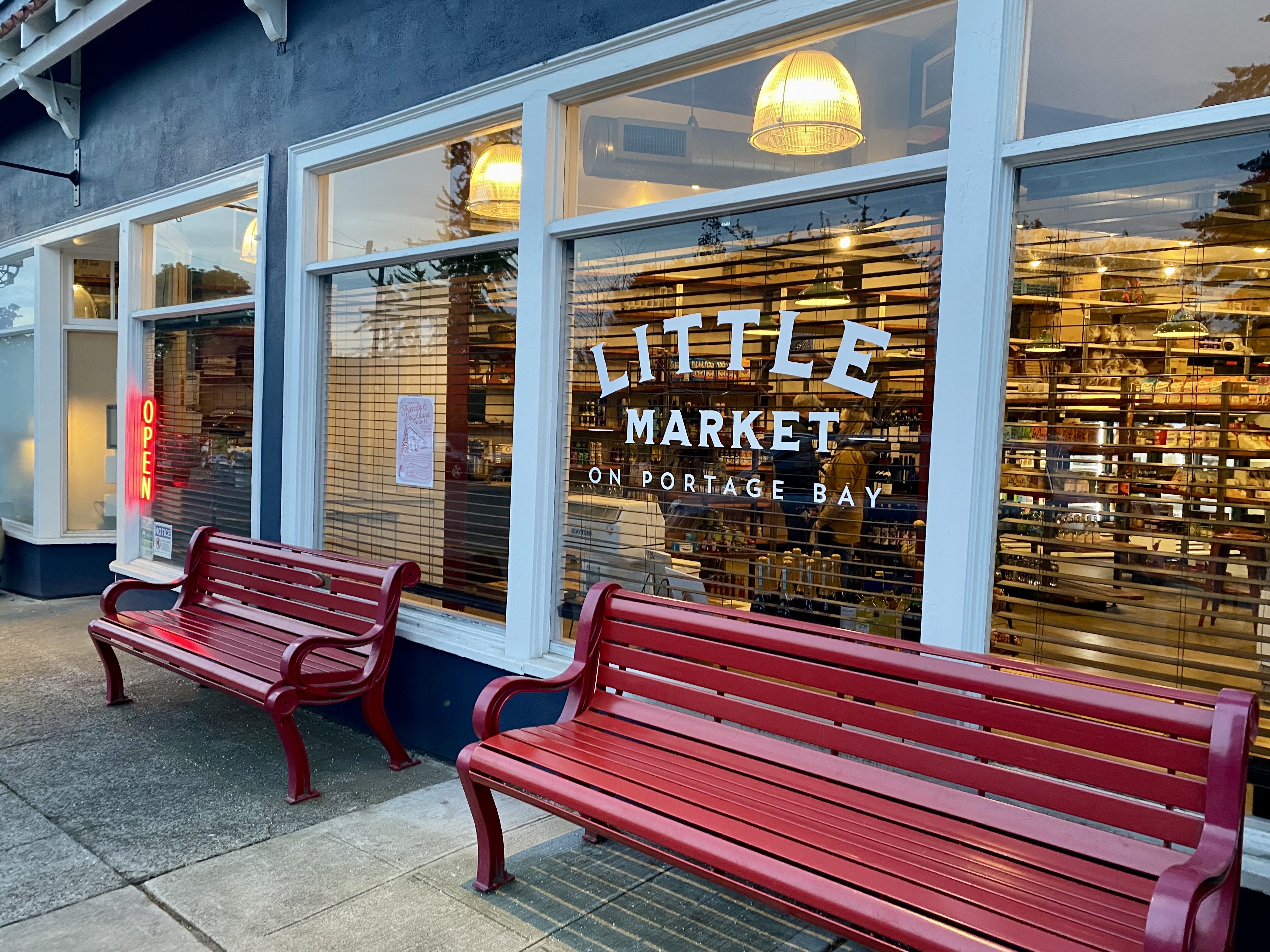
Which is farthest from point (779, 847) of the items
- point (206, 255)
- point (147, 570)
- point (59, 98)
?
point (59, 98)

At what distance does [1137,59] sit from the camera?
9.09ft

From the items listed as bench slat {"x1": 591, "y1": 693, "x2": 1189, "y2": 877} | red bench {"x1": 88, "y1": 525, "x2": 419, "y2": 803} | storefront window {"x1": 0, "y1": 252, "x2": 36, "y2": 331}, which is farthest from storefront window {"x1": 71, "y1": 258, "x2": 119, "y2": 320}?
bench slat {"x1": 591, "y1": 693, "x2": 1189, "y2": 877}

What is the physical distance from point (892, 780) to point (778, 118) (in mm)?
2352

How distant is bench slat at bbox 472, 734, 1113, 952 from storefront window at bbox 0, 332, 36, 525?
7250mm

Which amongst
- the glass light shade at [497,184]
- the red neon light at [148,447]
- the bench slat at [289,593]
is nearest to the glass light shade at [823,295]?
the glass light shade at [497,184]

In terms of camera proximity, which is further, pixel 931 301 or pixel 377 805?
pixel 377 805

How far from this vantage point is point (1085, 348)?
111 inches

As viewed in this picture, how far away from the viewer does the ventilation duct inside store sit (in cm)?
356

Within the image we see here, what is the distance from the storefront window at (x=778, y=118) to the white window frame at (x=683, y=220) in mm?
68

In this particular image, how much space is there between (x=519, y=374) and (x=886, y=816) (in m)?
2.49

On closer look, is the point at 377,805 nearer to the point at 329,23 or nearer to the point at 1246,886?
Answer: the point at 1246,886

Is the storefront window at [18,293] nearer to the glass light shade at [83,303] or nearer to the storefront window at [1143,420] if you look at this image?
the glass light shade at [83,303]

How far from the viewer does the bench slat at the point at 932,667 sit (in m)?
2.27

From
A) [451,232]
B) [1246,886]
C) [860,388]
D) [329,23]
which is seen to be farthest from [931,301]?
[329,23]
